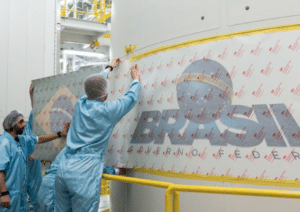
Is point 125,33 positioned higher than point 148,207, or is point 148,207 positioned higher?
point 125,33

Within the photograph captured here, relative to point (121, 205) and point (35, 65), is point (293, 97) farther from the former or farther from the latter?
point (35, 65)

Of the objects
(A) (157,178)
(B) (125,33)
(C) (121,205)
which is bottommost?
(C) (121,205)

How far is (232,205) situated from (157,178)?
0.77 m

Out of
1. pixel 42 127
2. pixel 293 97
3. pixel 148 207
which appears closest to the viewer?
pixel 293 97

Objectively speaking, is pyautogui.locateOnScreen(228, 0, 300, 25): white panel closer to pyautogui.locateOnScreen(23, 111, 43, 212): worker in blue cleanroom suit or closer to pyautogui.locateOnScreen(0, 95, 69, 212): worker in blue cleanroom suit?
pyautogui.locateOnScreen(0, 95, 69, 212): worker in blue cleanroom suit

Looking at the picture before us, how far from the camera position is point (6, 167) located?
3711mm

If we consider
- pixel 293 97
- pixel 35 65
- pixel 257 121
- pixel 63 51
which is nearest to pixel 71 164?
pixel 257 121

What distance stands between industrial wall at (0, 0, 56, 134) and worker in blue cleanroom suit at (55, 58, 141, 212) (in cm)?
332

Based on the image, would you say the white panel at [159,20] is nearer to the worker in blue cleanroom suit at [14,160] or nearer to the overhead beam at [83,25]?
the worker in blue cleanroom suit at [14,160]

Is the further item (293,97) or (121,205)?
(121,205)

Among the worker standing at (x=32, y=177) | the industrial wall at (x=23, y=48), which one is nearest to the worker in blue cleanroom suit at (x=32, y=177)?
the worker standing at (x=32, y=177)

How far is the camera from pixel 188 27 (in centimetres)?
277

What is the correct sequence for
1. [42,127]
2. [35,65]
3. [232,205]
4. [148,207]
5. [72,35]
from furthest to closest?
1. [72,35]
2. [35,65]
3. [42,127]
4. [148,207]
5. [232,205]

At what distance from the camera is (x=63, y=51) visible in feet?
30.1
